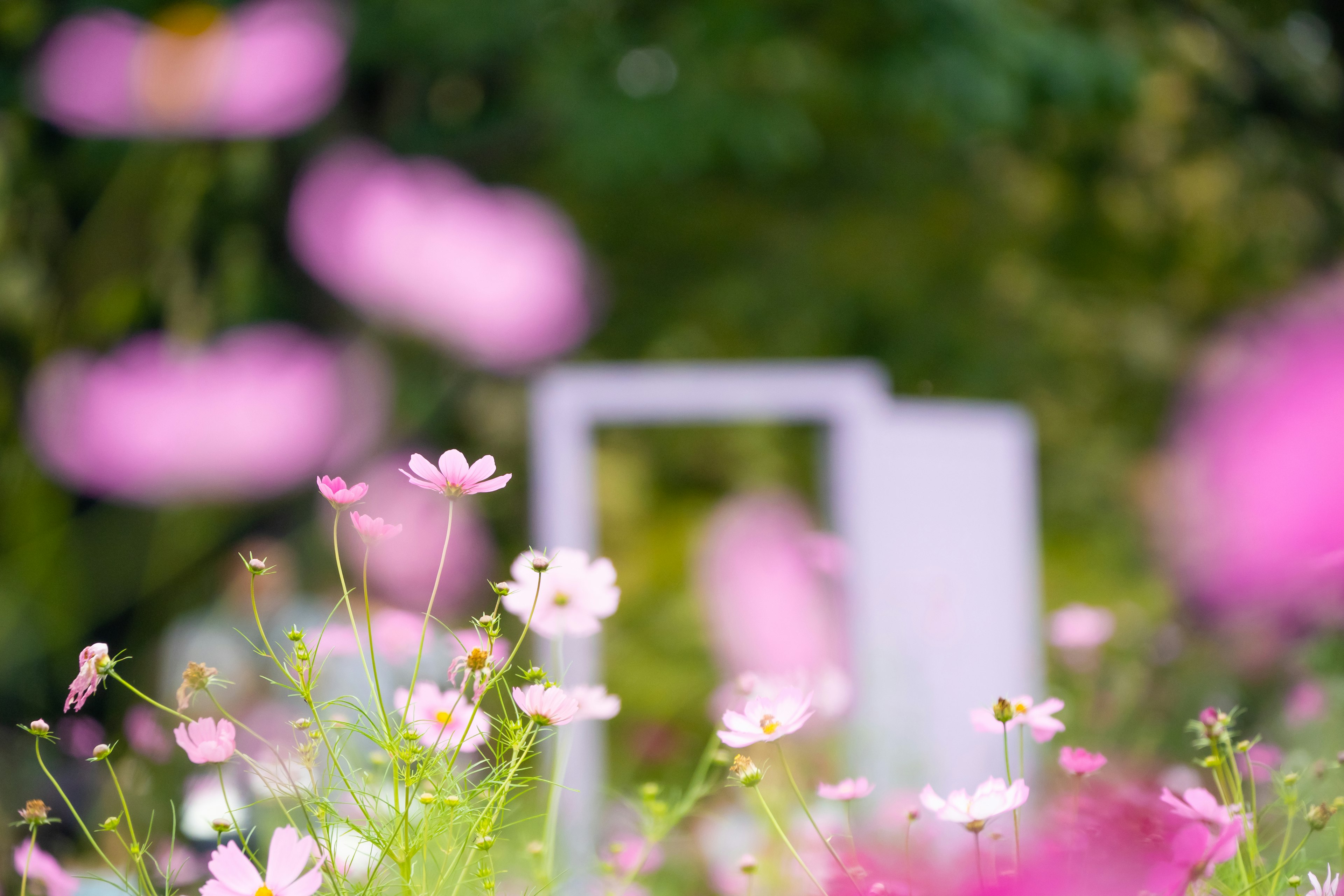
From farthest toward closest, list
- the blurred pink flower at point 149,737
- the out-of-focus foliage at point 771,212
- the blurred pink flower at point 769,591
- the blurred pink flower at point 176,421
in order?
Result: the blurred pink flower at point 769,591, the out-of-focus foliage at point 771,212, the blurred pink flower at point 176,421, the blurred pink flower at point 149,737

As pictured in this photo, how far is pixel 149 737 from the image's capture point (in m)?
0.46

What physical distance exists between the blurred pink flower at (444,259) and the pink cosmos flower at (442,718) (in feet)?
2.78

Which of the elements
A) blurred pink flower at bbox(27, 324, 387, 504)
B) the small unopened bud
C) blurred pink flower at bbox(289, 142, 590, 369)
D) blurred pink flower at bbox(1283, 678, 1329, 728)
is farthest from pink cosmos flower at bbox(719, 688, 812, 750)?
blurred pink flower at bbox(289, 142, 590, 369)

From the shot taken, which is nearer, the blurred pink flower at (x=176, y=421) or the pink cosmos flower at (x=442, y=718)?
the pink cosmos flower at (x=442, y=718)

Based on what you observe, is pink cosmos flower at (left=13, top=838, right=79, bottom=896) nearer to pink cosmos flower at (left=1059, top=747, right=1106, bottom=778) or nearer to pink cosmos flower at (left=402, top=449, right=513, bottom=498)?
pink cosmos flower at (left=402, top=449, right=513, bottom=498)

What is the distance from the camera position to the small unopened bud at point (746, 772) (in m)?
0.30

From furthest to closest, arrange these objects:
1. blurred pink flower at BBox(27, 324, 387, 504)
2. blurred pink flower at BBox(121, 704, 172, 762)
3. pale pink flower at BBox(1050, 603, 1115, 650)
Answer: blurred pink flower at BBox(27, 324, 387, 504) → pale pink flower at BBox(1050, 603, 1115, 650) → blurred pink flower at BBox(121, 704, 172, 762)

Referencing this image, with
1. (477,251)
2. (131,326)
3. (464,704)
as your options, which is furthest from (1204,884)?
(131,326)

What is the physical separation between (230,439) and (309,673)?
80cm

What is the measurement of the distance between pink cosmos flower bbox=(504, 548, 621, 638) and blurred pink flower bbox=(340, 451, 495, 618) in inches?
23.5

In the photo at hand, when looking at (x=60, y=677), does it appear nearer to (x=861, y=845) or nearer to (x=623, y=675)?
(x=861, y=845)

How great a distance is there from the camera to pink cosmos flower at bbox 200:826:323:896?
0.29m

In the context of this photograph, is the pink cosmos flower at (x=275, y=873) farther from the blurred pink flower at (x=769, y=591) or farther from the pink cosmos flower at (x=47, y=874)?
the blurred pink flower at (x=769, y=591)

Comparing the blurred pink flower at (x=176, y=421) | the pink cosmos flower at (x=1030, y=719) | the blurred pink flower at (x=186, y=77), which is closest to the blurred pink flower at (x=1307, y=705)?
the pink cosmos flower at (x=1030, y=719)
